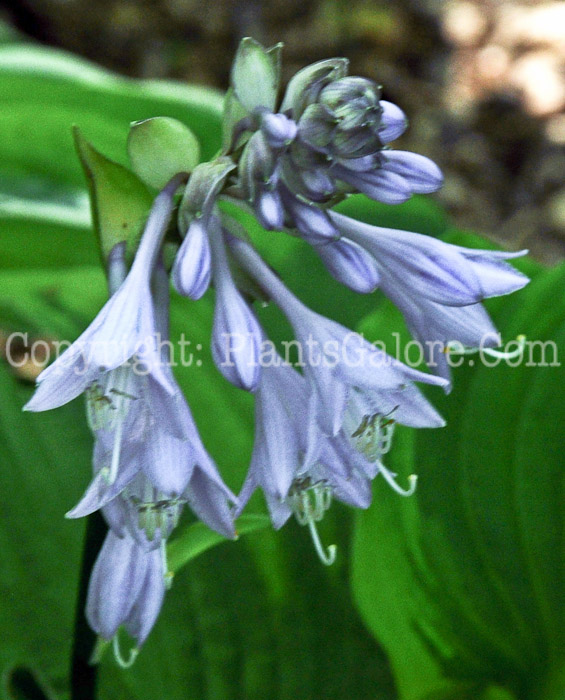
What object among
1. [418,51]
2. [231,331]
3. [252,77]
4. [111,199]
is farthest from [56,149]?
[418,51]

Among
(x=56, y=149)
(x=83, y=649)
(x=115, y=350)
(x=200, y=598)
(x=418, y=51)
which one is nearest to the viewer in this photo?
(x=115, y=350)

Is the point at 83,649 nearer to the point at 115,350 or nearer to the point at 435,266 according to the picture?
the point at 115,350

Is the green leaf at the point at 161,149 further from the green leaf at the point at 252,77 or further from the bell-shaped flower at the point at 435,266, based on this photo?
the bell-shaped flower at the point at 435,266

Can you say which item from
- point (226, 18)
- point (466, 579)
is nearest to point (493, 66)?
point (226, 18)

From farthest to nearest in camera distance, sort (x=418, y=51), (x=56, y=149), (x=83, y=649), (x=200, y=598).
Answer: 1. (x=418, y=51)
2. (x=56, y=149)
3. (x=200, y=598)
4. (x=83, y=649)

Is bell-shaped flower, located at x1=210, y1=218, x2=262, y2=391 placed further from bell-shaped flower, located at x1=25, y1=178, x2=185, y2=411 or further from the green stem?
the green stem

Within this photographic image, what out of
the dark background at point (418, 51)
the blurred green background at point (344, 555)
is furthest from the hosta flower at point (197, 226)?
the dark background at point (418, 51)

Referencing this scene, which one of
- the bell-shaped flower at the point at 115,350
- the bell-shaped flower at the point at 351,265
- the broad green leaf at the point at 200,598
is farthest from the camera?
the broad green leaf at the point at 200,598
